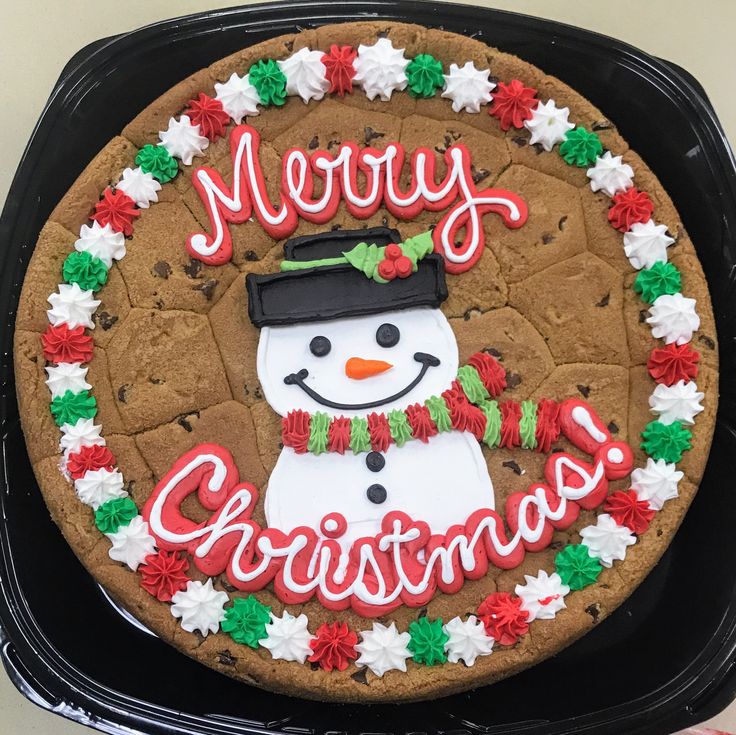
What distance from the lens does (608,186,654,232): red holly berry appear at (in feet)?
9.55

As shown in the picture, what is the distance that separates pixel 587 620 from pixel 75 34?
369 cm

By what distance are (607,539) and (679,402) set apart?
0.60 m

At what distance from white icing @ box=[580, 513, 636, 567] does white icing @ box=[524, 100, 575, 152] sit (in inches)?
60.1

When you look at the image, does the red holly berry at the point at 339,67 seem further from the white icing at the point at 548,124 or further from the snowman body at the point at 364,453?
the snowman body at the point at 364,453

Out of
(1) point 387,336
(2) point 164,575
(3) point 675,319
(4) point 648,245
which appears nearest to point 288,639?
(2) point 164,575

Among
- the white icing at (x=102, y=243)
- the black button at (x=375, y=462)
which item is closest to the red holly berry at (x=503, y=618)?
the black button at (x=375, y=462)

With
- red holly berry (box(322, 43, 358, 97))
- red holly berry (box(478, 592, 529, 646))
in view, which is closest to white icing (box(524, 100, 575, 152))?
red holly berry (box(322, 43, 358, 97))

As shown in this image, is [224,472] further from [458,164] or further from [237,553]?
[458,164]

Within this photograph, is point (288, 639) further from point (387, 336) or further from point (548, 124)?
point (548, 124)

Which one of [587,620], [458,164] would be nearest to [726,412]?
[587,620]

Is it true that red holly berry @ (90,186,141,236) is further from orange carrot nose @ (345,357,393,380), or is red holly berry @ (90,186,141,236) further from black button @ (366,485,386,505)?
black button @ (366,485,386,505)

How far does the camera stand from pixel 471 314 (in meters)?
2.85

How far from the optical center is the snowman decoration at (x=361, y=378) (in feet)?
8.82

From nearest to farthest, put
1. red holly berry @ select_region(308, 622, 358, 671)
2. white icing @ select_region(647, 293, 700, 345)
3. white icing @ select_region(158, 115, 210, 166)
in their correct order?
red holly berry @ select_region(308, 622, 358, 671)
white icing @ select_region(647, 293, 700, 345)
white icing @ select_region(158, 115, 210, 166)
